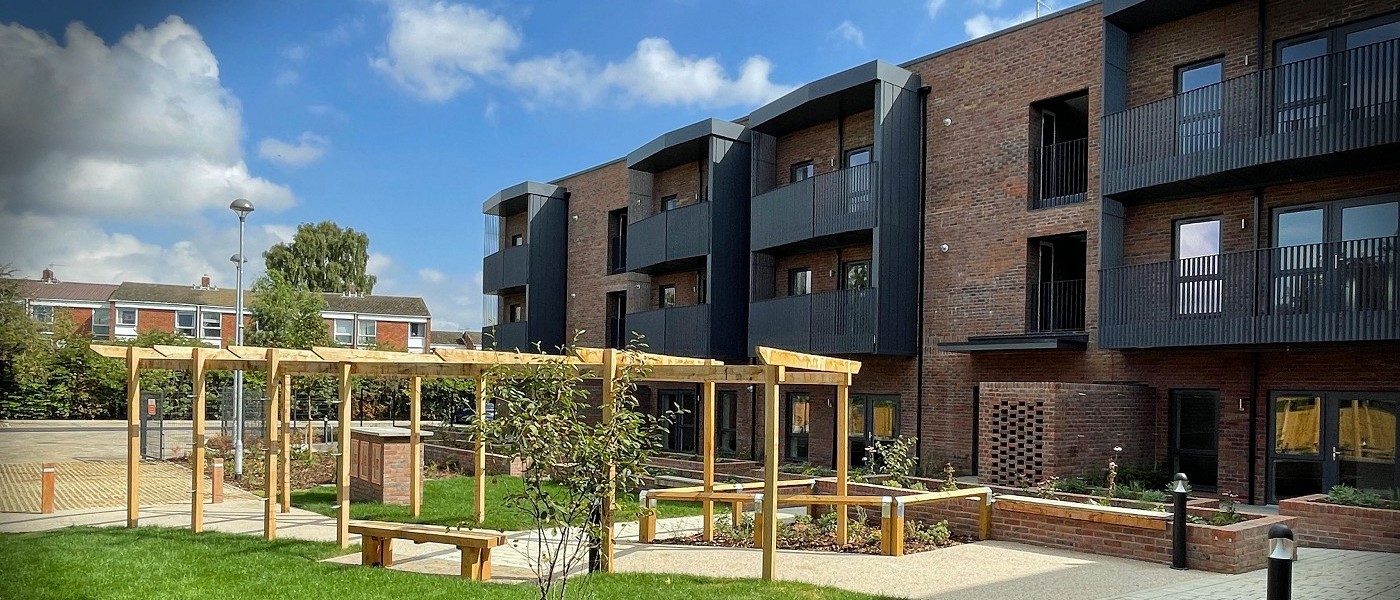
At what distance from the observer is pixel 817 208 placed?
21.5 meters

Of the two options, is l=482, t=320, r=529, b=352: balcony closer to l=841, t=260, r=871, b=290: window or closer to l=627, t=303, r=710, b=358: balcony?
l=627, t=303, r=710, b=358: balcony

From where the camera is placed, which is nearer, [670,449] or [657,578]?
[657,578]

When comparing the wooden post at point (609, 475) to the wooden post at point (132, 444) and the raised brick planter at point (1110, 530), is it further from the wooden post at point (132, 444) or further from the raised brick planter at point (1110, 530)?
the wooden post at point (132, 444)

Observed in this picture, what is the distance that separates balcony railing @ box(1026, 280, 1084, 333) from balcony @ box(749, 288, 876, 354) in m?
3.10

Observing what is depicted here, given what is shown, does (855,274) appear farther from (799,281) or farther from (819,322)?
(799,281)

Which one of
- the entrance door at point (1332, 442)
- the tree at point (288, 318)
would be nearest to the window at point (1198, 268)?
the entrance door at point (1332, 442)

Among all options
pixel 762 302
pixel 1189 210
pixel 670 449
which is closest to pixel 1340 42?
pixel 1189 210

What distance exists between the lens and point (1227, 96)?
15281mm

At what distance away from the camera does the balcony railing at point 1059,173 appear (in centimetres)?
1806

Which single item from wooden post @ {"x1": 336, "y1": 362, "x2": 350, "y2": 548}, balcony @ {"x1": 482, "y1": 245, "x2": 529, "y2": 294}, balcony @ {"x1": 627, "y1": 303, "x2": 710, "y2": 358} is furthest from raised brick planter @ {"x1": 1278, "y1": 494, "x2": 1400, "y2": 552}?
balcony @ {"x1": 482, "y1": 245, "x2": 529, "y2": 294}

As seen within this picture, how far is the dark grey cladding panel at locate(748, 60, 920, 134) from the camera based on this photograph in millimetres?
20094

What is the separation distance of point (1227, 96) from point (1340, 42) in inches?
63.5

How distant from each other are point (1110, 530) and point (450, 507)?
31.5 ft

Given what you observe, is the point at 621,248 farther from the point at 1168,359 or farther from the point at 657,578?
the point at 657,578
